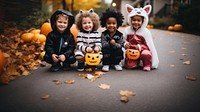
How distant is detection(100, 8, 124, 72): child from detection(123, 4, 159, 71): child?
0.21 metres

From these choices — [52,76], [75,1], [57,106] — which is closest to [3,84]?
[52,76]

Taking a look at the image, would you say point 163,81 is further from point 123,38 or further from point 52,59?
point 52,59

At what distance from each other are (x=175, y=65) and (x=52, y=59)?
2972mm

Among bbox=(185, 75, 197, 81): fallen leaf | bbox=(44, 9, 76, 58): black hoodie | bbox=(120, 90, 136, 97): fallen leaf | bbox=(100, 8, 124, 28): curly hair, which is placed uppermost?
bbox=(100, 8, 124, 28): curly hair

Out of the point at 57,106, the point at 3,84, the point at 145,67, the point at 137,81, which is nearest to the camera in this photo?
the point at 57,106

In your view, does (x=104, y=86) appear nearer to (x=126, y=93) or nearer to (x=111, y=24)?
(x=126, y=93)

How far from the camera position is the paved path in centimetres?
304

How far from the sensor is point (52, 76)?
445 cm

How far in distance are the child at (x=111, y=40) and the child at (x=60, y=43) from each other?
27.7 inches

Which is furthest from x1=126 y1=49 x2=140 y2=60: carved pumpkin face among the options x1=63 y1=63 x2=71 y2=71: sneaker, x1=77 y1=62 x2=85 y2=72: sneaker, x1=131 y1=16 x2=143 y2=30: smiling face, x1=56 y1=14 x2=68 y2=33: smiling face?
x1=56 y1=14 x2=68 y2=33: smiling face

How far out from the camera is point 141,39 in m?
5.11

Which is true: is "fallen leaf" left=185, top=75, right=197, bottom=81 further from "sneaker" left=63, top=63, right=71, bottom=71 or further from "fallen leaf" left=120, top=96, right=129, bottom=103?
"sneaker" left=63, top=63, right=71, bottom=71

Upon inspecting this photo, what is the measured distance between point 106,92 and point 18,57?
2.86 m

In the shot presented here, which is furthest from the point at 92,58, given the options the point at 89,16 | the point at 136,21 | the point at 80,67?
the point at 136,21
